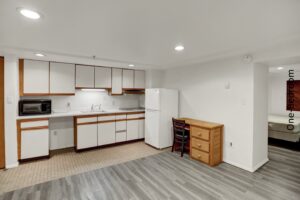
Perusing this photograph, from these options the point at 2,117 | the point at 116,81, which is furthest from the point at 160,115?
the point at 2,117

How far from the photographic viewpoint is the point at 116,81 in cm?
481

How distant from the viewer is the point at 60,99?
4.30 meters

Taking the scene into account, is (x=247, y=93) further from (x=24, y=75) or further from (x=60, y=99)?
(x=24, y=75)

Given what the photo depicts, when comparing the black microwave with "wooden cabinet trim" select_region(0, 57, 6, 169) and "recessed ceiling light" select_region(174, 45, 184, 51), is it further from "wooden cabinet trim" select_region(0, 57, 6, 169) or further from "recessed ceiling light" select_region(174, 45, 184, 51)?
"recessed ceiling light" select_region(174, 45, 184, 51)

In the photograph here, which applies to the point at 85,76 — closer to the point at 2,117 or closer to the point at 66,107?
the point at 66,107

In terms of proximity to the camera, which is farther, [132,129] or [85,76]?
[132,129]

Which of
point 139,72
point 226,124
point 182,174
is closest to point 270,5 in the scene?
point 226,124

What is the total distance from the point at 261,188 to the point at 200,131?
1.36 metres

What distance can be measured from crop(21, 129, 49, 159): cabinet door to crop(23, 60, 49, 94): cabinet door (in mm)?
920

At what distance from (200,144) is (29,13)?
11.5ft

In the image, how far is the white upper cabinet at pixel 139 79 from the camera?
5167mm

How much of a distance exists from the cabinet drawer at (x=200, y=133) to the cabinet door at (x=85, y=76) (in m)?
2.89

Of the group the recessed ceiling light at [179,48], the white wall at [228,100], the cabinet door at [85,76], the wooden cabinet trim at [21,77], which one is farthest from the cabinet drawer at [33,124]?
the white wall at [228,100]

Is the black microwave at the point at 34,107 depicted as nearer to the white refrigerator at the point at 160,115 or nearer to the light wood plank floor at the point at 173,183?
the light wood plank floor at the point at 173,183
